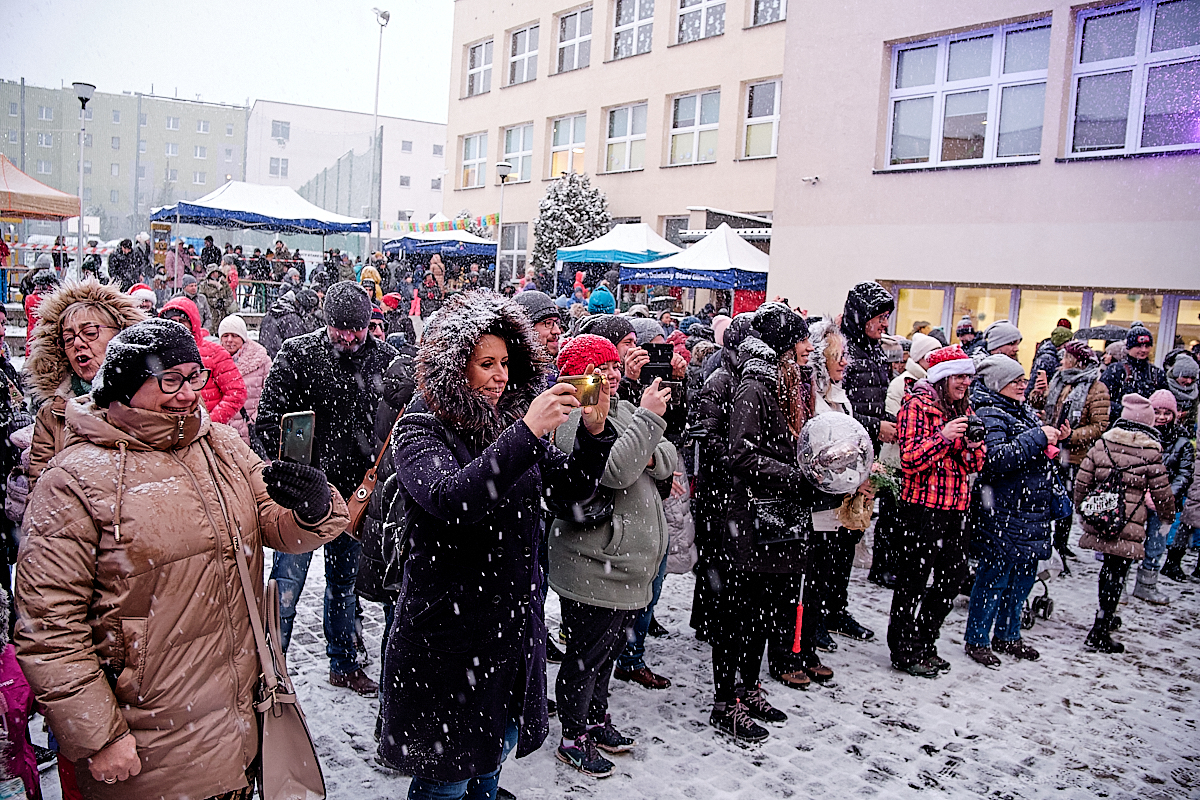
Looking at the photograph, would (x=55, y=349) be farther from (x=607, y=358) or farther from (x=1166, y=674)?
(x=1166, y=674)

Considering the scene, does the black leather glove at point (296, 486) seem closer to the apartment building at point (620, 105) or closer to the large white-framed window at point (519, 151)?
the apartment building at point (620, 105)

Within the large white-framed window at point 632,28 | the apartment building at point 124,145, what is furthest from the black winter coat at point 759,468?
the apartment building at point 124,145

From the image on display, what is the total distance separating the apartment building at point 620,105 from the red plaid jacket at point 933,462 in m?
15.4

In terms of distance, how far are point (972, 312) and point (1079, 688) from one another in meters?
9.10

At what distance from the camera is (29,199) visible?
14.8 meters

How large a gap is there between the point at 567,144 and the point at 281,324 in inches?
720

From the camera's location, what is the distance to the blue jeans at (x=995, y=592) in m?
5.39

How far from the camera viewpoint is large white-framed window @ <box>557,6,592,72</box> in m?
25.5

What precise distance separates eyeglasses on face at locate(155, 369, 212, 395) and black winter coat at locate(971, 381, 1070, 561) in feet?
14.9

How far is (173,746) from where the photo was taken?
226cm

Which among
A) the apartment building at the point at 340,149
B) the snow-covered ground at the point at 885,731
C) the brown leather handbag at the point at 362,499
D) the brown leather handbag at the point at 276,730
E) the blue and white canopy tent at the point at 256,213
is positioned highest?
the apartment building at the point at 340,149

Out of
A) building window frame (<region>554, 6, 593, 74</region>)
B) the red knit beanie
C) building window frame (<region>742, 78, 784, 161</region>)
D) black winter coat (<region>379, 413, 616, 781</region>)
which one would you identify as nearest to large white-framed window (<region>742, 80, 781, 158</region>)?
building window frame (<region>742, 78, 784, 161</region>)

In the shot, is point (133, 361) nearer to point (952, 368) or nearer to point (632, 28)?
point (952, 368)

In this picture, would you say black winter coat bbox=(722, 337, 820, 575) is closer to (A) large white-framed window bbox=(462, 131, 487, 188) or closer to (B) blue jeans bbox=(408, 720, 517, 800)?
(B) blue jeans bbox=(408, 720, 517, 800)
